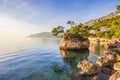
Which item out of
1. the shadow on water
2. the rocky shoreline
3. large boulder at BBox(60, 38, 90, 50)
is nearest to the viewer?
the rocky shoreline

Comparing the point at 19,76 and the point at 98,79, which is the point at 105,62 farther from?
the point at 19,76

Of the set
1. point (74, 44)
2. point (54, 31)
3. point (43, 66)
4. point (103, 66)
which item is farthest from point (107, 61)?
point (54, 31)

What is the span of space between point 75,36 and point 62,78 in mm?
47677

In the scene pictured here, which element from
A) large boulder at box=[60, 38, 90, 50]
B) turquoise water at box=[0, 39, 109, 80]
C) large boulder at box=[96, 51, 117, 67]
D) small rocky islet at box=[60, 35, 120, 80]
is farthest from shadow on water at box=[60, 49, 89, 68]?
large boulder at box=[60, 38, 90, 50]

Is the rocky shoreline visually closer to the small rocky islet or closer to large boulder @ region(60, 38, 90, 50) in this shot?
the small rocky islet

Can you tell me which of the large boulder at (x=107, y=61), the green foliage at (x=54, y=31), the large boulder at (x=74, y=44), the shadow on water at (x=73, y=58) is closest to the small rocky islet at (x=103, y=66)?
the large boulder at (x=107, y=61)

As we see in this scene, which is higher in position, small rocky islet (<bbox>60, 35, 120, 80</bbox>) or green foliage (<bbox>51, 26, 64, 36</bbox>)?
green foliage (<bbox>51, 26, 64, 36</bbox>)

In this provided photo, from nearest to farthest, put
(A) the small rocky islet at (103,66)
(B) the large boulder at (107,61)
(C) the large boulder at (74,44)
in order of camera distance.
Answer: (A) the small rocky islet at (103,66)
(B) the large boulder at (107,61)
(C) the large boulder at (74,44)

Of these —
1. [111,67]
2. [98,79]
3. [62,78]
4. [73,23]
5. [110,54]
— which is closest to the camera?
[98,79]

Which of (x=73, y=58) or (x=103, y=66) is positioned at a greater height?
(x=73, y=58)

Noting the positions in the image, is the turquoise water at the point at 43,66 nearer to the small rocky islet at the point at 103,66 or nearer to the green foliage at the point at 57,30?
the small rocky islet at the point at 103,66

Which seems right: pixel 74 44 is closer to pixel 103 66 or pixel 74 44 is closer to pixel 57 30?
pixel 57 30

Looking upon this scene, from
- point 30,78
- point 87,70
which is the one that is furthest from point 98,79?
point 30,78

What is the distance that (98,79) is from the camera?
80.2ft
